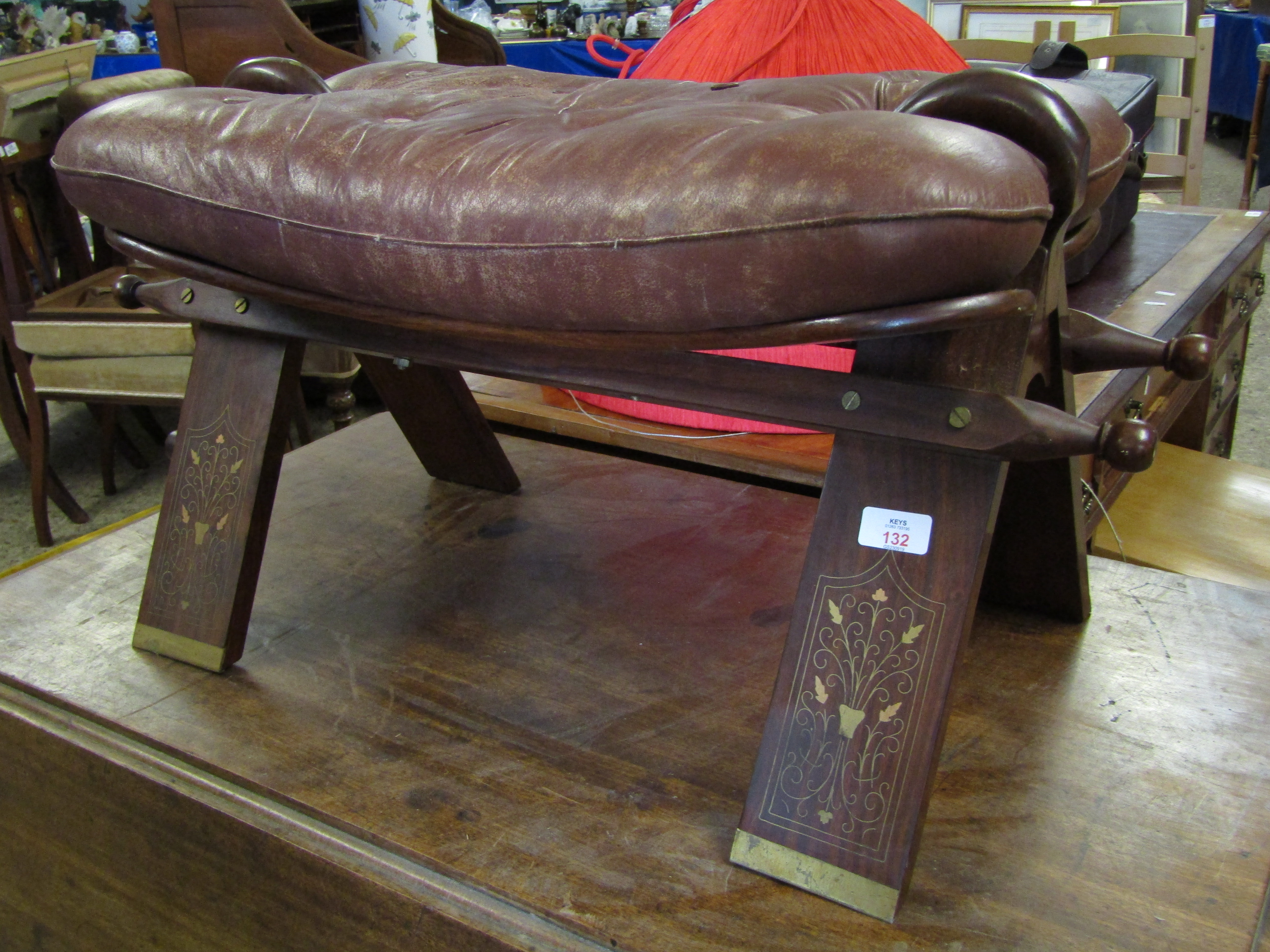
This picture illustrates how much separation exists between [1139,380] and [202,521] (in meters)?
0.93

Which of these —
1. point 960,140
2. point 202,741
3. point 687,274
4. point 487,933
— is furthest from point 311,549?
point 960,140

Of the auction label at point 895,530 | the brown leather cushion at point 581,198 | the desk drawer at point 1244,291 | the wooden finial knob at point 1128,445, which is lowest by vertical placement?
the desk drawer at point 1244,291

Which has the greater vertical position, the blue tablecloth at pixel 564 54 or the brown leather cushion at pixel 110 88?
the blue tablecloth at pixel 564 54

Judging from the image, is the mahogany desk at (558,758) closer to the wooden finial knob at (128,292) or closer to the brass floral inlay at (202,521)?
the brass floral inlay at (202,521)

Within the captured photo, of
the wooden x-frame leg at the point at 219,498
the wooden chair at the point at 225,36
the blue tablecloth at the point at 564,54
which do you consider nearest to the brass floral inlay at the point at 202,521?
the wooden x-frame leg at the point at 219,498

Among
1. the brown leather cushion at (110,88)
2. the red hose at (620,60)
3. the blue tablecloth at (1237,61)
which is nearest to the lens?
the red hose at (620,60)

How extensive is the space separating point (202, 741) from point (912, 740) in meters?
0.49

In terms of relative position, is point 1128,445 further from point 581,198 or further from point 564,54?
point 564,54

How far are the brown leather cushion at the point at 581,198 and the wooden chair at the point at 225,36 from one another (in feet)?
4.77

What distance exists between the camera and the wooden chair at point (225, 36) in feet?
6.70

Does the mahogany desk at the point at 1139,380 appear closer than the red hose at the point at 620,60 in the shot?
Yes

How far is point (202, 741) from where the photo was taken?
0.74 meters

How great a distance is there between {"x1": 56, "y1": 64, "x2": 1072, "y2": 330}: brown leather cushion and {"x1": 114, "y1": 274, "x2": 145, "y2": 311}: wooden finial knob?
0.38 feet

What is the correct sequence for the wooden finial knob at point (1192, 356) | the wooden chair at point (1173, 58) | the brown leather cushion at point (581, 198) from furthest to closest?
the wooden chair at point (1173, 58) → the wooden finial knob at point (1192, 356) → the brown leather cushion at point (581, 198)
